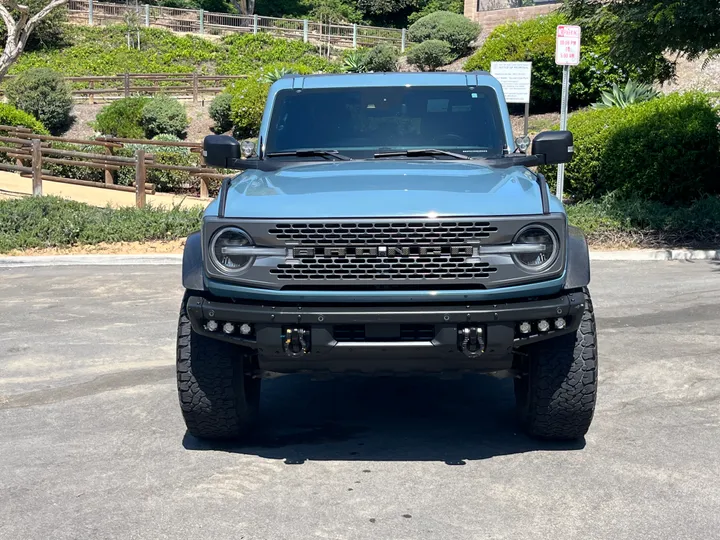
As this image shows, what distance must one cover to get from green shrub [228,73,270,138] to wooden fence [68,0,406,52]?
65.2 feet

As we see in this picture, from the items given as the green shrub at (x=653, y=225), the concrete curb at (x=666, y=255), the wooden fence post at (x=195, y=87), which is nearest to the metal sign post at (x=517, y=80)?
the green shrub at (x=653, y=225)

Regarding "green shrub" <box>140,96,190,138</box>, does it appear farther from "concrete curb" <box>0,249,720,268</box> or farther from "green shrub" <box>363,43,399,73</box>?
"concrete curb" <box>0,249,720,268</box>

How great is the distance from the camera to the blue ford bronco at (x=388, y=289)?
4.80 metres

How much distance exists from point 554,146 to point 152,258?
26.2 ft

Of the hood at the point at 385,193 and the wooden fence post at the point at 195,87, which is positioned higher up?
the wooden fence post at the point at 195,87

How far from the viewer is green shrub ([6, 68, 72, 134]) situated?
34188 mm

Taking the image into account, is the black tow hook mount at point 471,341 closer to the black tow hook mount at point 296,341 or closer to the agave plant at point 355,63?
the black tow hook mount at point 296,341

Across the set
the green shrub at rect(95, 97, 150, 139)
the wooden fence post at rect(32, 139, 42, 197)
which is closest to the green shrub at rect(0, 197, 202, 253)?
the wooden fence post at rect(32, 139, 42, 197)

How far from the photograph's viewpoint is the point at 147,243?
45.6ft

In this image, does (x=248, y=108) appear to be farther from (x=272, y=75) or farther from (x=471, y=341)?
(x=471, y=341)

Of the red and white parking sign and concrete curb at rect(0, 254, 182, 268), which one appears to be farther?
the red and white parking sign

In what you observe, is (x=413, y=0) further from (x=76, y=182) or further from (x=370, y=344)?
(x=370, y=344)

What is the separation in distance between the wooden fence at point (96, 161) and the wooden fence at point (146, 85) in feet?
37.2

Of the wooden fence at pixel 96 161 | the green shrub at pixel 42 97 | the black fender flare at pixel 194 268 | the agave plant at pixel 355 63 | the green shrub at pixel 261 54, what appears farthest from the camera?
the green shrub at pixel 261 54
